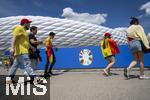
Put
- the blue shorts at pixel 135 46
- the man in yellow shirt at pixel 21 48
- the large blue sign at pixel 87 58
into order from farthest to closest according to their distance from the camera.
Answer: the large blue sign at pixel 87 58 → the blue shorts at pixel 135 46 → the man in yellow shirt at pixel 21 48

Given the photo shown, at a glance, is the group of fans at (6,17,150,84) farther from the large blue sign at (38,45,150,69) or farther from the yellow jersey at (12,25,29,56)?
the large blue sign at (38,45,150,69)

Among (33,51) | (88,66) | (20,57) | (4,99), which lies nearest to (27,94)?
(4,99)

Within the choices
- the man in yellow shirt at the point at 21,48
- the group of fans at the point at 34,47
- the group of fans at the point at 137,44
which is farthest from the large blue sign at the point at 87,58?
the man in yellow shirt at the point at 21,48

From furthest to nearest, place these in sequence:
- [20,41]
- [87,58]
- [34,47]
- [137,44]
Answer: [87,58], [34,47], [137,44], [20,41]

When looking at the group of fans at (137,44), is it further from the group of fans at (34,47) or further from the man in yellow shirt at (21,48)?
the man in yellow shirt at (21,48)

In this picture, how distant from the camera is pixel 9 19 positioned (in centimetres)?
6294

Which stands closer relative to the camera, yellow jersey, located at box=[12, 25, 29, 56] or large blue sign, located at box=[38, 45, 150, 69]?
yellow jersey, located at box=[12, 25, 29, 56]

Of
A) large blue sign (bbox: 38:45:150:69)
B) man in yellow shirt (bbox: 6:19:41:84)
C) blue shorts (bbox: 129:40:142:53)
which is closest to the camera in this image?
man in yellow shirt (bbox: 6:19:41:84)

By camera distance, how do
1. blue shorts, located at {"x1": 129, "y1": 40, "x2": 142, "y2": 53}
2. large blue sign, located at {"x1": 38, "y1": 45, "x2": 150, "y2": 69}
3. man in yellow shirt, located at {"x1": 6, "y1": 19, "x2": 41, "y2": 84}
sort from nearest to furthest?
man in yellow shirt, located at {"x1": 6, "y1": 19, "x2": 41, "y2": 84}, blue shorts, located at {"x1": 129, "y1": 40, "x2": 142, "y2": 53}, large blue sign, located at {"x1": 38, "y1": 45, "x2": 150, "y2": 69}

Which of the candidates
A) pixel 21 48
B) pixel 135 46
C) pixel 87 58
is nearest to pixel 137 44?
pixel 135 46

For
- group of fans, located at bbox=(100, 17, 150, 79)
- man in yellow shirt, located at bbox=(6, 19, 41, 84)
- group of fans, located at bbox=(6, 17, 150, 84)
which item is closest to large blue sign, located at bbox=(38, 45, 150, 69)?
group of fans, located at bbox=(6, 17, 150, 84)

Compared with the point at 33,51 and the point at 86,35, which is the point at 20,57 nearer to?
the point at 33,51

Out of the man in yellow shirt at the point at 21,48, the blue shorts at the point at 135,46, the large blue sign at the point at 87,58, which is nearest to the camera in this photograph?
the man in yellow shirt at the point at 21,48

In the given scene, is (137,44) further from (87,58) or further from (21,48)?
(87,58)
